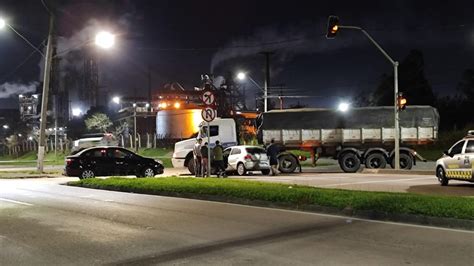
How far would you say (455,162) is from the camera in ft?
57.8

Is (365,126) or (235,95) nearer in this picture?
(365,126)

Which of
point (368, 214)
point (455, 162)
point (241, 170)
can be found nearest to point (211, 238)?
point (368, 214)

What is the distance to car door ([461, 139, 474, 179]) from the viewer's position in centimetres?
1697

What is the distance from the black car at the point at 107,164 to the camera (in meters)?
24.8

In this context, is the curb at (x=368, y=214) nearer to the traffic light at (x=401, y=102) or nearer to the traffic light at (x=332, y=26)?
the traffic light at (x=332, y=26)

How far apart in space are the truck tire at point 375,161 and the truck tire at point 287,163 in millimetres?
3634

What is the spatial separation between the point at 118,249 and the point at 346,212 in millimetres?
5601

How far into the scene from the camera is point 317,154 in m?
28.8

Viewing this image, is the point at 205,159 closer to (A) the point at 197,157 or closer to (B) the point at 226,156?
(A) the point at 197,157

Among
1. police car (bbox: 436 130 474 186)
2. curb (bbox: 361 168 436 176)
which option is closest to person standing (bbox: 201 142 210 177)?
curb (bbox: 361 168 436 176)

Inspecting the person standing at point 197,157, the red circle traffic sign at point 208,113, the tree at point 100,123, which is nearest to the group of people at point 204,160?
the person standing at point 197,157

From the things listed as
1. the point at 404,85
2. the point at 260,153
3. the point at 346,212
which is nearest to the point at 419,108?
the point at 260,153

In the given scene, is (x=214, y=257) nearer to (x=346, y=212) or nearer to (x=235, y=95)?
(x=346, y=212)

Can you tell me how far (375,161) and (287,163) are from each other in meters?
4.45
